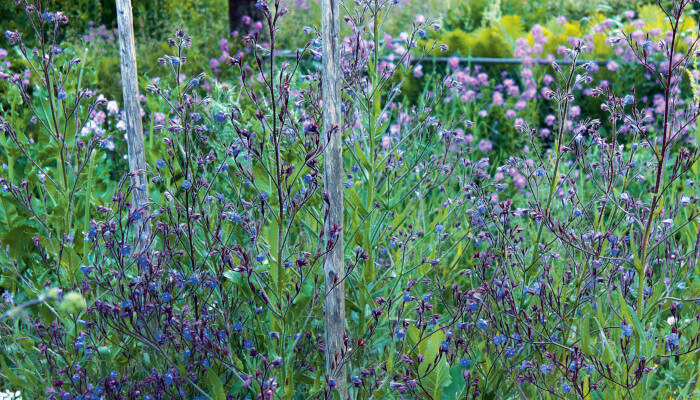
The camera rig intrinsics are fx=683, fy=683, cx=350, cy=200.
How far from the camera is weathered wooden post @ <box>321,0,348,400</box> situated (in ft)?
7.14

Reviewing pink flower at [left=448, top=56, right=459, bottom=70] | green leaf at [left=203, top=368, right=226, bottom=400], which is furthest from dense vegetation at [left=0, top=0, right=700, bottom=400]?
pink flower at [left=448, top=56, right=459, bottom=70]

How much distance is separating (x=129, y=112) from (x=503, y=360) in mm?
1891

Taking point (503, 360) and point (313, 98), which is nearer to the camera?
point (503, 360)

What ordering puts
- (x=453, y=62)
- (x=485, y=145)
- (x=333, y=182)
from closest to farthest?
(x=333, y=182) < (x=485, y=145) < (x=453, y=62)

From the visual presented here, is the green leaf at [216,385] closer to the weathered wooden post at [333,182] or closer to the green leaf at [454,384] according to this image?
the weathered wooden post at [333,182]

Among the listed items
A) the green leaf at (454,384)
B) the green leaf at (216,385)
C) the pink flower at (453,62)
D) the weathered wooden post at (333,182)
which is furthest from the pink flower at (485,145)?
the green leaf at (216,385)

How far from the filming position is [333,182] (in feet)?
7.40

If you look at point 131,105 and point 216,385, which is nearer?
point 216,385

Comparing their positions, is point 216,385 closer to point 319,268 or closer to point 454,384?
point 319,268

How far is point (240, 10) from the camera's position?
767cm

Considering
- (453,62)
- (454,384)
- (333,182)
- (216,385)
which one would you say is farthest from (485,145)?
(216,385)

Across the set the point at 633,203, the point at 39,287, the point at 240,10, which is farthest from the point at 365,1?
the point at 240,10

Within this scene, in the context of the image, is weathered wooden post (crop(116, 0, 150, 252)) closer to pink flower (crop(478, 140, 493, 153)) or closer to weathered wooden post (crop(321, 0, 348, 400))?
weathered wooden post (crop(321, 0, 348, 400))

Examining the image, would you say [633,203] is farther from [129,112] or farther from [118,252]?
[129,112]
